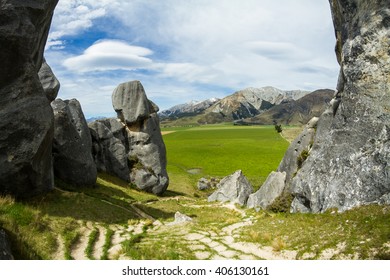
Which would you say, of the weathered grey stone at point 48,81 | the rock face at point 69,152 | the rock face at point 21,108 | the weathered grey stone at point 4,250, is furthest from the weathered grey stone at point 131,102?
the weathered grey stone at point 4,250

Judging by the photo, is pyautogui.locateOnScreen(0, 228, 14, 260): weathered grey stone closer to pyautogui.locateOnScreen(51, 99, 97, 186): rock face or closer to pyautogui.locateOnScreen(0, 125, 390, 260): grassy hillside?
pyautogui.locateOnScreen(0, 125, 390, 260): grassy hillside

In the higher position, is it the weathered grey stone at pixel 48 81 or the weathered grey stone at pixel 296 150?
the weathered grey stone at pixel 48 81

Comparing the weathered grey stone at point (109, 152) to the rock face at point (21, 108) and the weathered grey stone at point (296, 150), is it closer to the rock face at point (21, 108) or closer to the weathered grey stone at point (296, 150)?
the rock face at point (21, 108)

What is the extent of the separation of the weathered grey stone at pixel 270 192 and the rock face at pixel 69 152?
60.9 ft

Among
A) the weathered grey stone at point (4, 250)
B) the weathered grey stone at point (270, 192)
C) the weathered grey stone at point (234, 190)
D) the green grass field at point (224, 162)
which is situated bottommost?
the green grass field at point (224, 162)

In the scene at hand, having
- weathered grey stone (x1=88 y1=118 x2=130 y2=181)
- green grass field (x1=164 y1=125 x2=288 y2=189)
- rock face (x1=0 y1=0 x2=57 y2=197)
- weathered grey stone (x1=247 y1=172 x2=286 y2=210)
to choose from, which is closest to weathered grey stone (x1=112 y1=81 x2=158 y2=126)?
weathered grey stone (x1=88 y1=118 x2=130 y2=181)

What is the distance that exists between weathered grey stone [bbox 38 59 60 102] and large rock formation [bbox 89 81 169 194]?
10554 millimetres

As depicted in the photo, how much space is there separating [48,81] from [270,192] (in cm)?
2769

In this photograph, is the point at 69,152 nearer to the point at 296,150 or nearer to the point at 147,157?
the point at 147,157

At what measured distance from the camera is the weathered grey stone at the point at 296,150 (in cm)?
3409

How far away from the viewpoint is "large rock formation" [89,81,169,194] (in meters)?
47.7

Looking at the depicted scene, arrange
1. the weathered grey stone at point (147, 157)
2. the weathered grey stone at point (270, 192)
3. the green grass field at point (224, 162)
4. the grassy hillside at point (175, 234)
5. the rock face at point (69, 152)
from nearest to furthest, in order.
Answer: the grassy hillside at point (175, 234), the weathered grey stone at point (270, 192), the rock face at point (69, 152), the weathered grey stone at point (147, 157), the green grass field at point (224, 162)

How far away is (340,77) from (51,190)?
28.0 metres

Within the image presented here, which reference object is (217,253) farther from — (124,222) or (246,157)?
(246,157)
